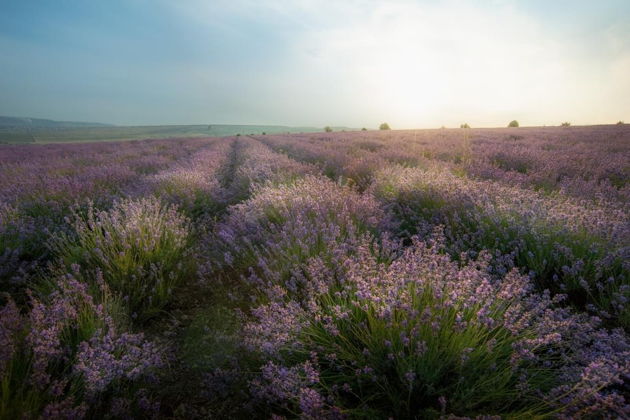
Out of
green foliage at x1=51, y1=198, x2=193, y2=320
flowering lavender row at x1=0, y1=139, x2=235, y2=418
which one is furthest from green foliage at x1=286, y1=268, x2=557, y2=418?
green foliage at x1=51, y1=198, x2=193, y2=320

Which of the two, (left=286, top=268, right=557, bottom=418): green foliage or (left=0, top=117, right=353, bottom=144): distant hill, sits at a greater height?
(left=0, top=117, right=353, bottom=144): distant hill

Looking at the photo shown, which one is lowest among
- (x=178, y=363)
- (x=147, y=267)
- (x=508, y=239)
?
(x=178, y=363)

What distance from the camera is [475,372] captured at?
5.05ft

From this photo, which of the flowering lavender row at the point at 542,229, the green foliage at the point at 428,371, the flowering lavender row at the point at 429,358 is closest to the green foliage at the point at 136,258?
the flowering lavender row at the point at 429,358

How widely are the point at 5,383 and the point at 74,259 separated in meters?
2.01

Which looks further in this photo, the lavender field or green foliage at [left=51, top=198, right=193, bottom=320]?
green foliage at [left=51, top=198, right=193, bottom=320]

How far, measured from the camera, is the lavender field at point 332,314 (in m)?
1.44

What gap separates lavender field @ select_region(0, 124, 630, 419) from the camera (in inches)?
56.7

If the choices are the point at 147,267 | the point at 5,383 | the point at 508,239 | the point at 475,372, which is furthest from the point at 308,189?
the point at 5,383

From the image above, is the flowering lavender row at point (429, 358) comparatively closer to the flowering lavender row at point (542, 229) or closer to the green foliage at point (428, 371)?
the green foliage at point (428, 371)

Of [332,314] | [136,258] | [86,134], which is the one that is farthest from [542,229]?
[86,134]

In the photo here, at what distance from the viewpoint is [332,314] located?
1.91 metres

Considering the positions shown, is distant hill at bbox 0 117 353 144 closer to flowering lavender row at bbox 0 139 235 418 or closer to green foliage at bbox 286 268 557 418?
flowering lavender row at bbox 0 139 235 418

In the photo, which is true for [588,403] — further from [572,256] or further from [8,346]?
[8,346]
